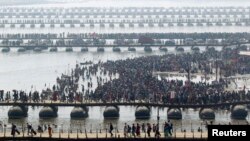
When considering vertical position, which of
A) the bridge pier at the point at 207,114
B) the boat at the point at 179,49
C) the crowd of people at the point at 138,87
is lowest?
the bridge pier at the point at 207,114

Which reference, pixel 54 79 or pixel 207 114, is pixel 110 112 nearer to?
pixel 207 114

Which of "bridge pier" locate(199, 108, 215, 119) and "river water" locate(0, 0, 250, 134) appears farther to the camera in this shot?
"bridge pier" locate(199, 108, 215, 119)

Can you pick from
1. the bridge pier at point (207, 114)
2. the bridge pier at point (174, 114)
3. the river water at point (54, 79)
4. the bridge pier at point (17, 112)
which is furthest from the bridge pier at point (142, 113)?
the bridge pier at point (17, 112)

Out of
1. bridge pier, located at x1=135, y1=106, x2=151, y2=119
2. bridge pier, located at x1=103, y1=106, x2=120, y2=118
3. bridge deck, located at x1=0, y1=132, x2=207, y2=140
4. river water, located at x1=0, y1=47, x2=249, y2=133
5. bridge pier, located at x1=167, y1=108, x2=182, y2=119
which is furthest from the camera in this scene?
bridge pier, located at x1=103, y1=106, x2=120, y2=118

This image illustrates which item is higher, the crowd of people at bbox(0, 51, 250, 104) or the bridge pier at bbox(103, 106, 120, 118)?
the crowd of people at bbox(0, 51, 250, 104)

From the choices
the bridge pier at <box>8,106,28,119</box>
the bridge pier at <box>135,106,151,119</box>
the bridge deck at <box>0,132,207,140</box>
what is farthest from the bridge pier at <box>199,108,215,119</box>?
the bridge pier at <box>8,106,28,119</box>

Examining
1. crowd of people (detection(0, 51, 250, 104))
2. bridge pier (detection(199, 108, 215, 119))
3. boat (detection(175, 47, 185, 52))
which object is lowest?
bridge pier (detection(199, 108, 215, 119))

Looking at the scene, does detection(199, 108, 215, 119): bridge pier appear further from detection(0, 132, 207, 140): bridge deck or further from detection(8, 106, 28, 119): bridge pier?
detection(8, 106, 28, 119): bridge pier

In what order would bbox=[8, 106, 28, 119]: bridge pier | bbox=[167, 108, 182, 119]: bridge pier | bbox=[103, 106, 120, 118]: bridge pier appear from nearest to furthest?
bbox=[167, 108, 182, 119]: bridge pier → bbox=[103, 106, 120, 118]: bridge pier → bbox=[8, 106, 28, 119]: bridge pier

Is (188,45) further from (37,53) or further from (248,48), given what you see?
(37,53)

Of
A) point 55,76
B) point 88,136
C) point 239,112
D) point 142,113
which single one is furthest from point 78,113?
point 55,76

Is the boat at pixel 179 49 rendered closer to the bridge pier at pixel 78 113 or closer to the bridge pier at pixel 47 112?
the bridge pier at pixel 78 113
